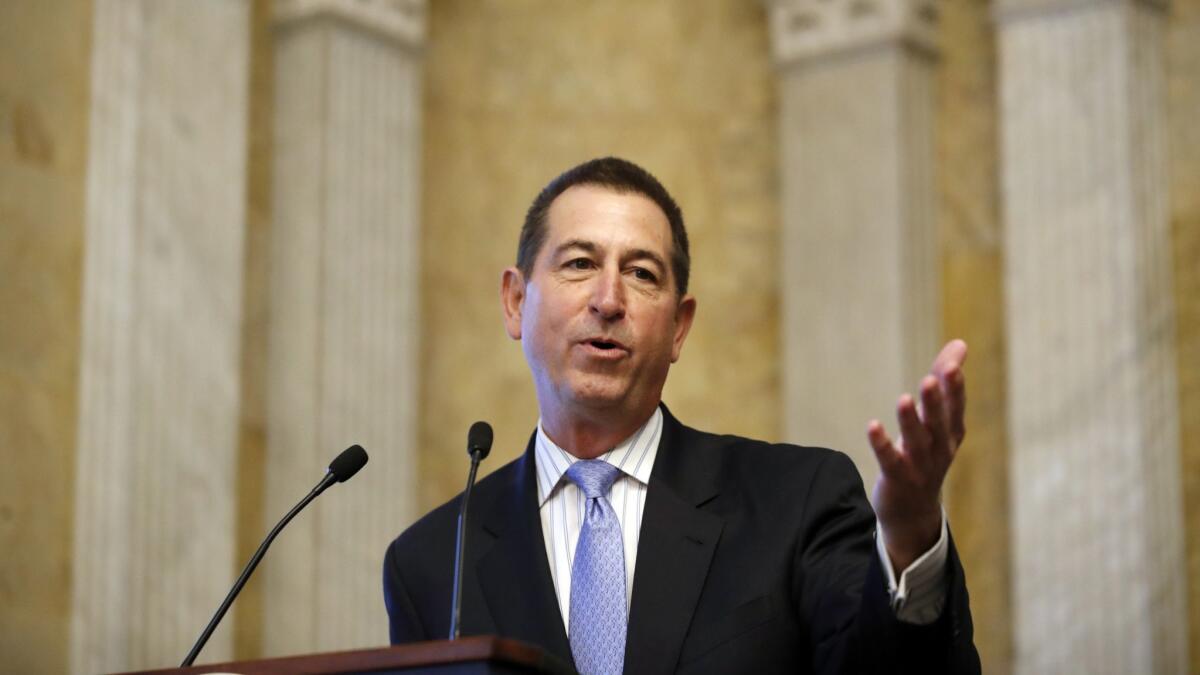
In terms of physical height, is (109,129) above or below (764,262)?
above

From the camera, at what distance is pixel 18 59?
6.48m

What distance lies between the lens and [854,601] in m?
2.70

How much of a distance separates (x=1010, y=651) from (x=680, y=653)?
14.9 feet

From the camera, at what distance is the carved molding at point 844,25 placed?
755 cm

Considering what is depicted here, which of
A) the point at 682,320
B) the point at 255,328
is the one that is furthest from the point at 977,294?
the point at 682,320

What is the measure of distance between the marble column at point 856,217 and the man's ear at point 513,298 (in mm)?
3868

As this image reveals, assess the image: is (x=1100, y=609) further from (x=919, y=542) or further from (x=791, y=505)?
(x=919, y=542)

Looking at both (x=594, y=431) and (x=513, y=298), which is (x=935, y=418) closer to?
(x=594, y=431)

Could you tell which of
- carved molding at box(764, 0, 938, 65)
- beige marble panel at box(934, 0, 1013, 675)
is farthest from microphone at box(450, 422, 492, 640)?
carved molding at box(764, 0, 938, 65)

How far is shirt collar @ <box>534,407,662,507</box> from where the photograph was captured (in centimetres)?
325

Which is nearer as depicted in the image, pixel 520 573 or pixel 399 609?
pixel 520 573

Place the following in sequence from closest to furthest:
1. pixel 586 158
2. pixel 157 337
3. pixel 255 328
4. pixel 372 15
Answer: pixel 157 337 → pixel 255 328 → pixel 372 15 → pixel 586 158

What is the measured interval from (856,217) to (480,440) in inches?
190

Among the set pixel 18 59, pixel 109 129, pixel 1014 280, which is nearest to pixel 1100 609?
pixel 1014 280
